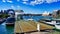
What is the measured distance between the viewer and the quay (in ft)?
10.7

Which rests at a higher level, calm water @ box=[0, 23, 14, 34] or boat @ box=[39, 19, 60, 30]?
boat @ box=[39, 19, 60, 30]

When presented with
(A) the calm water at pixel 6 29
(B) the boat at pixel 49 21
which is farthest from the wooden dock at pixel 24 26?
(B) the boat at pixel 49 21

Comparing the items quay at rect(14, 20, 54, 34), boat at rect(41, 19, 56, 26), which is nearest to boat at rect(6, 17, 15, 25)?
quay at rect(14, 20, 54, 34)

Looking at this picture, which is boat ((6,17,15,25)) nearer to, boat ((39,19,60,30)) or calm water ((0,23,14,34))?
calm water ((0,23,14,34))

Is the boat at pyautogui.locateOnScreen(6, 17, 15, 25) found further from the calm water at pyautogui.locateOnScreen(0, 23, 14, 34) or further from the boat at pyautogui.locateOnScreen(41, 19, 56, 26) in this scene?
the boat at pyautogui.locateOnScreen(41, 19, 56, 26)

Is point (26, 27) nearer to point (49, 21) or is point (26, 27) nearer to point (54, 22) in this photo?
point (49, 21)

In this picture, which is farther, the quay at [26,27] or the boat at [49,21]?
the boat at [49,21]

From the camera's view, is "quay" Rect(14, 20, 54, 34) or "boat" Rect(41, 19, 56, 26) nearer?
"quay" Rect(14, 20, 54, 34)

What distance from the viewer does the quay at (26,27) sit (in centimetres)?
326

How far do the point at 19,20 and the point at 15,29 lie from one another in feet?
0.75

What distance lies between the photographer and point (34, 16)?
3.37 metres

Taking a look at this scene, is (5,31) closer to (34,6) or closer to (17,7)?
(17,7)

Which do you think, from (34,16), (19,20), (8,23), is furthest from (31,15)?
(8,23)

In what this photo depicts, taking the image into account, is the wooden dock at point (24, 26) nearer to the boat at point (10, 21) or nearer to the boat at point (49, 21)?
the boat at point (10, 21)
